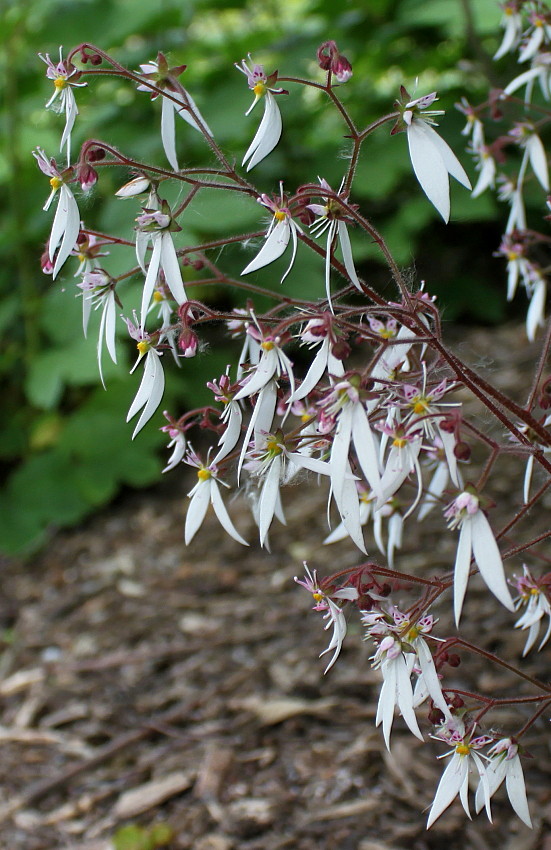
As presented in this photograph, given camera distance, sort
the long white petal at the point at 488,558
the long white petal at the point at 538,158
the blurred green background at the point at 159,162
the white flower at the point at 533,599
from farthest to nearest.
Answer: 1. the blurred green background at the point at 159,162
2. the long white petal at the point at 538,158
3. the white flower at the point at 533,599
4. the long white petal at the point at 488,558

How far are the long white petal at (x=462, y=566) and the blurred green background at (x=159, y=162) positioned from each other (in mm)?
1497

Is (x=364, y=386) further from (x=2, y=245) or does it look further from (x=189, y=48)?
(x=189, y=48)

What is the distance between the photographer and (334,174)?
2938 millimetres

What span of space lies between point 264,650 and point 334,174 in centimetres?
178

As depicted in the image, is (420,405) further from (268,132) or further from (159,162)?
Answer: (159,162)

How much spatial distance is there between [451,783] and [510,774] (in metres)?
0.08

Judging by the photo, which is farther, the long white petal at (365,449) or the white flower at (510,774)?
the white flower at (510,774)

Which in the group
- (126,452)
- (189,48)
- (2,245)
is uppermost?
(189,48)

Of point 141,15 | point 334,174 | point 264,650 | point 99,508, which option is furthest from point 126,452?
point 141,15

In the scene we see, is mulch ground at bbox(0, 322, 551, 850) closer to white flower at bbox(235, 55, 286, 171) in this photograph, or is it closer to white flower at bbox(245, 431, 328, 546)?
white flower at bbox(245, 431, 328, 546)

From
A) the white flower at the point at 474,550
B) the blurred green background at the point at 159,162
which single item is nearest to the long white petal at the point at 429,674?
the white flower at the point at 474,550

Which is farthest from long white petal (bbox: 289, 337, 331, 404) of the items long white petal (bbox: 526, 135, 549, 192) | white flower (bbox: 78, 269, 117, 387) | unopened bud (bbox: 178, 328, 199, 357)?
long white petal (bbox: 526, 135, 549, 192)

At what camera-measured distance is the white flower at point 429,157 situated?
78 centimetres

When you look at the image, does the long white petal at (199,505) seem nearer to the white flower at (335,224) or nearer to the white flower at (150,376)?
the white flower at (150,376)
